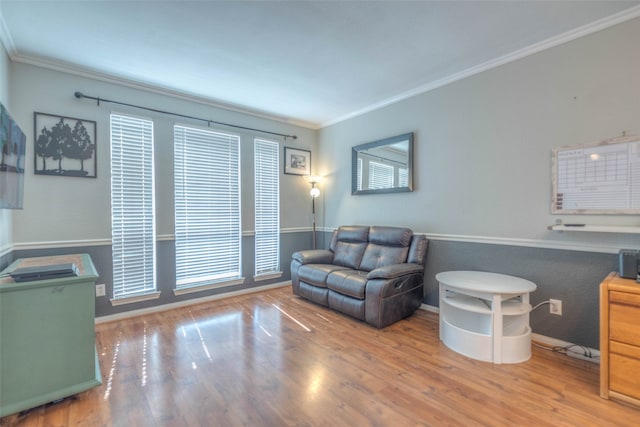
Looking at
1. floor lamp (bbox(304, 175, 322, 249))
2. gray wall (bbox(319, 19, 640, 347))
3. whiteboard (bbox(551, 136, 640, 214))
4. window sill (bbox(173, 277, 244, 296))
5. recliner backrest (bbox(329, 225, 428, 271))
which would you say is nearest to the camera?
whiteboard (bbox(551, 136, 640, 214))

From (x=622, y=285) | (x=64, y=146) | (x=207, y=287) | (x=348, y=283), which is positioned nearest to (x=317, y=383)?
(x=348, y=283)

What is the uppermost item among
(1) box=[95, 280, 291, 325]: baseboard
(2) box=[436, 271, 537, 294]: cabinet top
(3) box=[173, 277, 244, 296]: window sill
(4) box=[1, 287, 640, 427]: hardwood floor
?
(2) box=[436, 271, 537, 294]: cabinet top

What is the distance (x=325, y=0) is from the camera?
1922 mm

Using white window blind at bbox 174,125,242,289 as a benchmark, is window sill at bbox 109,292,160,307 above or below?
below

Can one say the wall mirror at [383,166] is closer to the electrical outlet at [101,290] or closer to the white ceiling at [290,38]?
the white ceiling at [290,38]

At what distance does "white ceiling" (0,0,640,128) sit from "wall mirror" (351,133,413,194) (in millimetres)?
702

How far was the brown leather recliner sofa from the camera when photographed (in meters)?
2.82

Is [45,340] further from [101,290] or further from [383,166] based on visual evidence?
[383,166]

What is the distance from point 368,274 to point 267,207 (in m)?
2.00

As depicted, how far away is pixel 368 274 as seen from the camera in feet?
9.70

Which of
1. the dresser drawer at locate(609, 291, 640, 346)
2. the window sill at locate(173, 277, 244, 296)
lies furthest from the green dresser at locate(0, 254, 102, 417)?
the dresser drawer at locate(609, 291, 640, 346)

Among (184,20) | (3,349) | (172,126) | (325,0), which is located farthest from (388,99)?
(3,349)

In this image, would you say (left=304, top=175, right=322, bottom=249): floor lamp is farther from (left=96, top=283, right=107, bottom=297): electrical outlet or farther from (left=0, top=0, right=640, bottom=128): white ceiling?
(left=96, top=283, right=107, bottom=297): electrical outlet

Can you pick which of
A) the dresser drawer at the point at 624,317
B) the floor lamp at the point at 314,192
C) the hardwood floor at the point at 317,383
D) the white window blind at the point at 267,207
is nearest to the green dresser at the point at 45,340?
the hardwood floor at the point at 317,383
